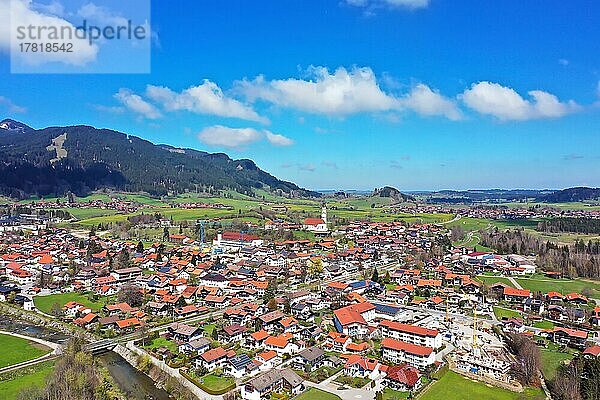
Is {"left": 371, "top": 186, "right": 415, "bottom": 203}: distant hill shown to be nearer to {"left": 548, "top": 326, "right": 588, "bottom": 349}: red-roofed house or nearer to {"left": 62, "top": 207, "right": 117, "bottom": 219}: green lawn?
{"left": 62, "top": 207, "right": 117, "bottom": 219}: green lawn

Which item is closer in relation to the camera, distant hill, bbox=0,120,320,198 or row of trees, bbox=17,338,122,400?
row of trees, bbox=17,338,122,400

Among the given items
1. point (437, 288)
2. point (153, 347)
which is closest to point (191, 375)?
point (153, 347)

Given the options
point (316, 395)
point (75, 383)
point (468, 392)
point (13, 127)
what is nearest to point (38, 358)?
point (75, 383)

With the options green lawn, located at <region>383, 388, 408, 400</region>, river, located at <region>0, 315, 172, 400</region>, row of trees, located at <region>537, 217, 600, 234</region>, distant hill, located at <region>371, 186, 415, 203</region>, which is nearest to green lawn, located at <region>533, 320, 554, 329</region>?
green lawn, located at <region>383, 388, 408, 400</region>

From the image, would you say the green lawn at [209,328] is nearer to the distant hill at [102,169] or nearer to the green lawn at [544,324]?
the green lawn at [544,324]

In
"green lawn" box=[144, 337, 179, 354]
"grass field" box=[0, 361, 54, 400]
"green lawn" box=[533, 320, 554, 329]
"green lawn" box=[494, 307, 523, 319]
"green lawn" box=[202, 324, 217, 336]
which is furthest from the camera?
"green lawn" box=[494, 307, 523, 319]

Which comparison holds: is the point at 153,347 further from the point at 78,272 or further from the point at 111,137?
the point at 111,137

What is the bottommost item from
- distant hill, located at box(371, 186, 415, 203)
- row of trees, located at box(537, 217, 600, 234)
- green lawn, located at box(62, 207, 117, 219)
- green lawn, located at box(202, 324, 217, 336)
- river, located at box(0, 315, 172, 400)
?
river, located at box(0, 315, 172, 400)
